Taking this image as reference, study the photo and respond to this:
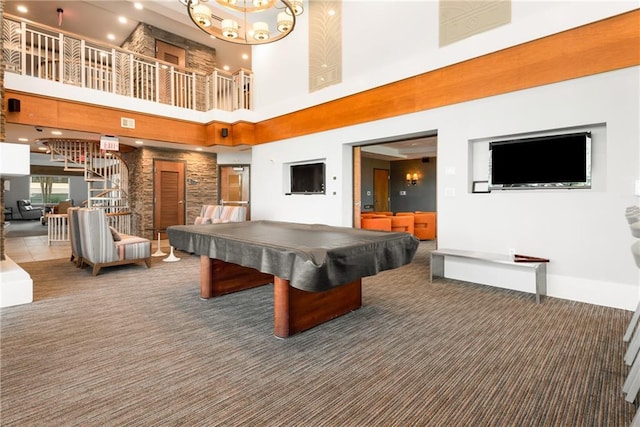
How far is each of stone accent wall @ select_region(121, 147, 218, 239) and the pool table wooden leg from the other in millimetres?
7304

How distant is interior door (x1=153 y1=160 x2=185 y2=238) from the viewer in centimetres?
880

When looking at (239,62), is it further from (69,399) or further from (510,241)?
(69,399)

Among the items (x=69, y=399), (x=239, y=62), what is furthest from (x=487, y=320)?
(x=239, y=62)

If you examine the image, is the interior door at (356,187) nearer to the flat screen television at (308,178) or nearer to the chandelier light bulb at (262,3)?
the flat screen television at (308,178)

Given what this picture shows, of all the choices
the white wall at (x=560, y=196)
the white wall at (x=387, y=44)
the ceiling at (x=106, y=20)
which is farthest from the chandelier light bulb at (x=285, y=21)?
the ceiling at (x=106, y=20)

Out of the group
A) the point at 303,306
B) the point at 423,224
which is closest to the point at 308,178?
the point at 423,224

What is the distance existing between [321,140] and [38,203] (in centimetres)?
1822

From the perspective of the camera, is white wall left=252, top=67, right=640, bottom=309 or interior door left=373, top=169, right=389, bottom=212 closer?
white wall left=252, top=67, right=640, bottom=309

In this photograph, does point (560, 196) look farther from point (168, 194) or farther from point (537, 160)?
point (168, 194)

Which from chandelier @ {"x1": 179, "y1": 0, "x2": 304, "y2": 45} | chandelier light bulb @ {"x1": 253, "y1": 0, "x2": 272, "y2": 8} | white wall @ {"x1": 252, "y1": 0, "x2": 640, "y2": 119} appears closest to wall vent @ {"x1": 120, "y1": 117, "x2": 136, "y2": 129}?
white wall @ {"x1": 252, "y1": 0, "x2": 640, "y2": 119}

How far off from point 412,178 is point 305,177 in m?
7.28

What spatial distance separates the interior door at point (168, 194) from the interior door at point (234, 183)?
3.76 ft

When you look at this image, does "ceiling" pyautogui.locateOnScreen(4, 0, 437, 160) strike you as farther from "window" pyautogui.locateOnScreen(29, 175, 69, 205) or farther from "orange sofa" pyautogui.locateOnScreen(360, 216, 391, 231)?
"window" pyautogui.locateOnScreen(29, 175, 69, 205)

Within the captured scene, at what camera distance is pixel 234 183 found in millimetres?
10070
